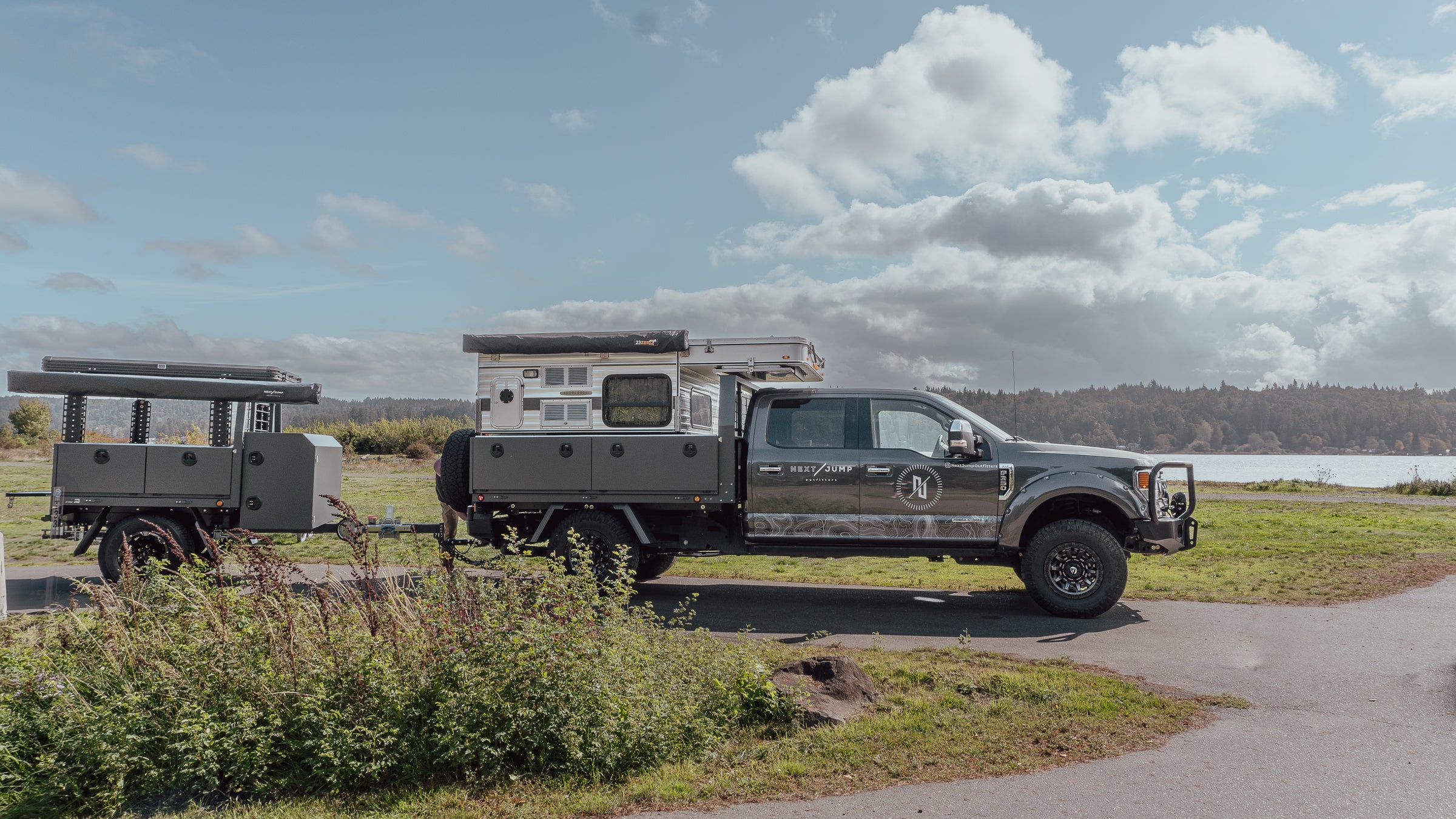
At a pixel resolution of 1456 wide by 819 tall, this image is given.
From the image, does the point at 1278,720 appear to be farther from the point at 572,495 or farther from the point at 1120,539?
the point at 572,495

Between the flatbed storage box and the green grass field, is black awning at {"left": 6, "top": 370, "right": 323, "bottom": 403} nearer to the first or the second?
the green grass field

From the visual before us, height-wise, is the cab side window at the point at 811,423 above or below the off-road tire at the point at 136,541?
above

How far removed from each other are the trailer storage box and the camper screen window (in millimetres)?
3768

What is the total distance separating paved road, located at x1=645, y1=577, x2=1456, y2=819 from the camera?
4504mm

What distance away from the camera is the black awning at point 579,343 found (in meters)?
9.88

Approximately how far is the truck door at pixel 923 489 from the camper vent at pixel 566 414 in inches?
122

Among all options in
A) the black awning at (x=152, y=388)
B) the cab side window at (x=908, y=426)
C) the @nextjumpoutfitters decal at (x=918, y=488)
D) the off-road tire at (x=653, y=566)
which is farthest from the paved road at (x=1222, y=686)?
the black awning at (x=152, y=388)

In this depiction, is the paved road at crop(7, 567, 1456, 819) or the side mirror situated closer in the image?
the paved road at crop(7, 567, 1456, 819)

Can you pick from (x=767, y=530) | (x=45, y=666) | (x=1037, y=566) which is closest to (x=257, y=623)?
(x=45, y=666)

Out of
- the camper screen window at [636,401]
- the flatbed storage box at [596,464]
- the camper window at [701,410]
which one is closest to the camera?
the flatbed storage box at [596,464]

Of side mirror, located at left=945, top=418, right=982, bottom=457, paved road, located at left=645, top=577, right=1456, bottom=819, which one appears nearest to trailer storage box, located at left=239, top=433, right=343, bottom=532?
paved road, located at left=645, top=577, right=1456, bottom=819

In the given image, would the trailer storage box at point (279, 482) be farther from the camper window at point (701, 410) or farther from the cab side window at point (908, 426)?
the cab side window at point (908, 426)

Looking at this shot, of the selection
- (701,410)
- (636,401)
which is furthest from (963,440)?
(636,401)

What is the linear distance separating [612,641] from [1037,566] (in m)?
5.29
